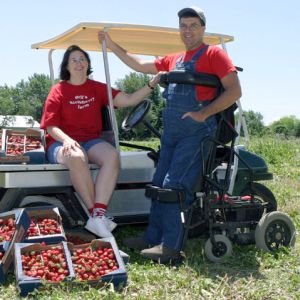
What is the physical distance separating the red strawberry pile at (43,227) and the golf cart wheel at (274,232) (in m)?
1.70

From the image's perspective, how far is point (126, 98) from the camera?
555 cm

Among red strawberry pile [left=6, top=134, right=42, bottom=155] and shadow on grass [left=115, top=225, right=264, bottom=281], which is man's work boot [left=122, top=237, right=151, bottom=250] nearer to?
shadow on grass [left=115, top=225, right=264, bottom=281]

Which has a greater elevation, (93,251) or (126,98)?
(126,98)

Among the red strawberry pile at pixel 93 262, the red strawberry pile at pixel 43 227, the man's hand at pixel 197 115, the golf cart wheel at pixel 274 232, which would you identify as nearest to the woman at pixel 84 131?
the red strawberry pile at pixel 43 227

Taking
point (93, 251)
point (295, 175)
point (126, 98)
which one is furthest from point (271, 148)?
point (93, 251)

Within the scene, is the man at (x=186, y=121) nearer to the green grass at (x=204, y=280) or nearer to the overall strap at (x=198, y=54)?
the overall strap at (x=198, y=54)

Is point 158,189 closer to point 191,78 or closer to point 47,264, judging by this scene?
point 191,78

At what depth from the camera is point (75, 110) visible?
545 cm

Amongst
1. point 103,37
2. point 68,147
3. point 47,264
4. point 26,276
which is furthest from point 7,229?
point 103,37

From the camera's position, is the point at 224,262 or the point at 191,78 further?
the point at 224,262

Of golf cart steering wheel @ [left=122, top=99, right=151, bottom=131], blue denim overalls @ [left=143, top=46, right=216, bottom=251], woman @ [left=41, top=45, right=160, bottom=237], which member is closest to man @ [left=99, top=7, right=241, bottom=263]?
blue denim overalls @ [left=143, top=46, right=216, bottom=251]

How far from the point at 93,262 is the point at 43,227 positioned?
0.61m

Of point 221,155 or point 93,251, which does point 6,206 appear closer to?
point 93,251

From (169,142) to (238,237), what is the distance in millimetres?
1007
